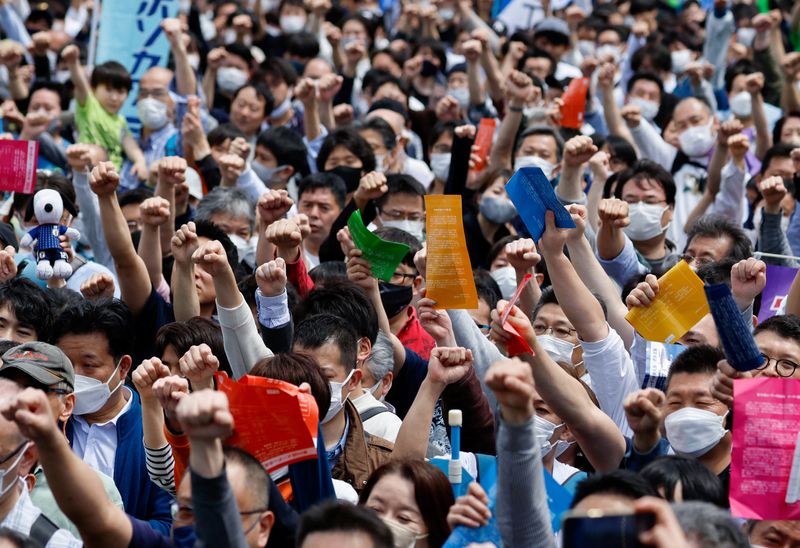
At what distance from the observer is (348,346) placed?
4.95m

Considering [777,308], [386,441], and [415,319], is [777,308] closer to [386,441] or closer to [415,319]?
[415,319]

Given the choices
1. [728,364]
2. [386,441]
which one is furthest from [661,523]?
[386,441]

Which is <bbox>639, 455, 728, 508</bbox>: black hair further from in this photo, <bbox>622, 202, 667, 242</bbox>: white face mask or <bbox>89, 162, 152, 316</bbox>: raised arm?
<bbox>622, 202, 667, 242</bbox>: white face mask

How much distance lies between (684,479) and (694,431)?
0.83 m

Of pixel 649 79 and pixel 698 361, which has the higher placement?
pixel 649 79

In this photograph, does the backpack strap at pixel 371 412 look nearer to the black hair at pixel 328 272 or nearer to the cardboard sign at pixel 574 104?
the black hair at pixel 328 272

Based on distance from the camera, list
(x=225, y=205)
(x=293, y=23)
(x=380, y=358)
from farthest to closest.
→ (x=293, y=23)
(x=225, y=205)
(x=380, y=358)

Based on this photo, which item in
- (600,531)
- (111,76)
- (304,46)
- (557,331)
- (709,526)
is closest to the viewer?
(600,531)

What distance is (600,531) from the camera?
284 cm

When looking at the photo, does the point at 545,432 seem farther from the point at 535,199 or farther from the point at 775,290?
the point at 775,290

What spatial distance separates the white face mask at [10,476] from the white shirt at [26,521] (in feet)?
0.15

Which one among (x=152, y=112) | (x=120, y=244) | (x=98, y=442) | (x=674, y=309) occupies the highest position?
(x=152, y=112)

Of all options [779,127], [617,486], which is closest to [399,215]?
[779,127]

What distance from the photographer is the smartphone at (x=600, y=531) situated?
9.18 feet
